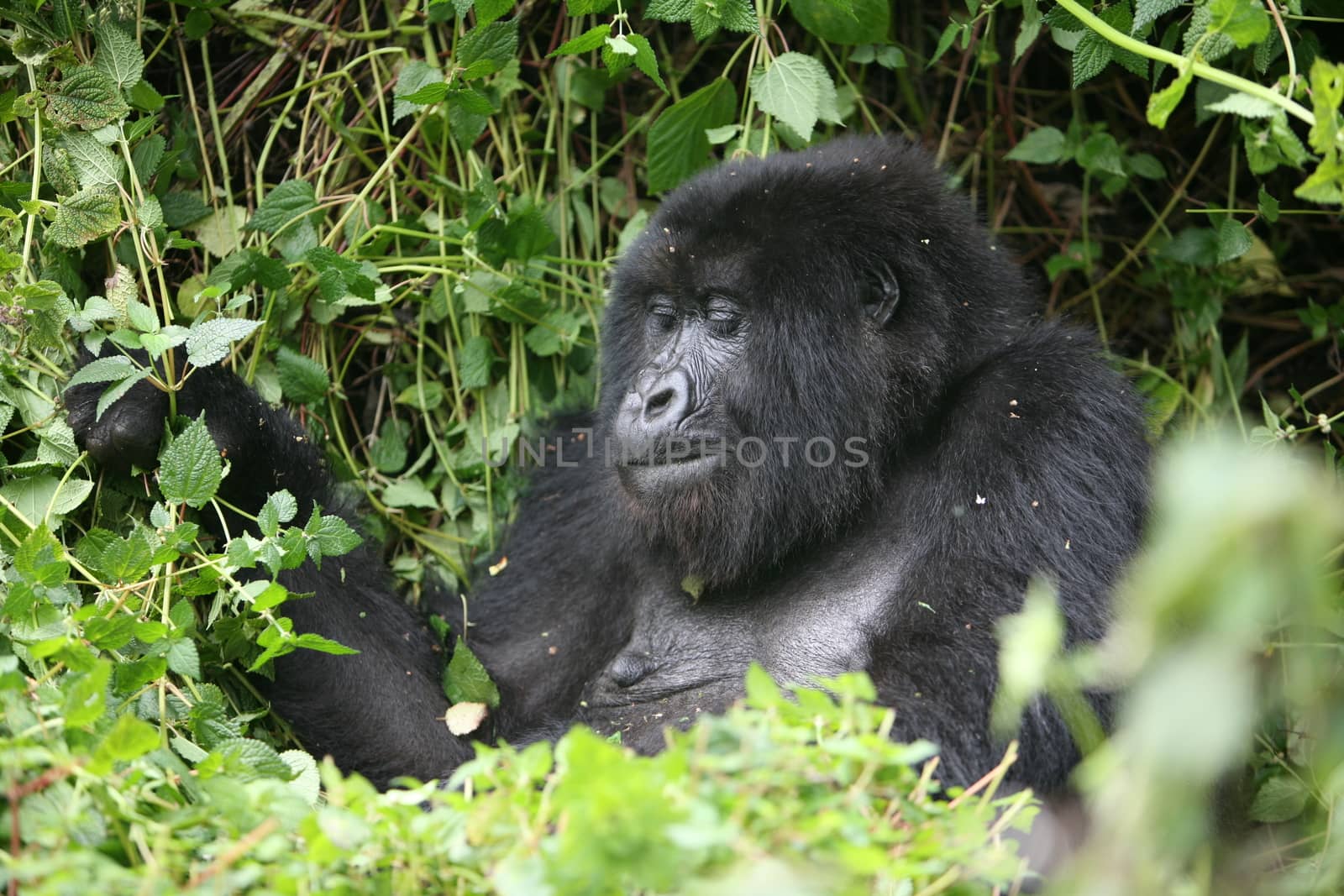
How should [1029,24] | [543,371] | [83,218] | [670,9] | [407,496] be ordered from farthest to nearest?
[543,371] → [407,496] → [1029,24] → [670,9] → [83,218]

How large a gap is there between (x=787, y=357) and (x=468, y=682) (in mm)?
1396

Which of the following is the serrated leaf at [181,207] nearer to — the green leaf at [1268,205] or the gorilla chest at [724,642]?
the gorilla chest at [724,642]

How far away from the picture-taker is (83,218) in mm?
3406

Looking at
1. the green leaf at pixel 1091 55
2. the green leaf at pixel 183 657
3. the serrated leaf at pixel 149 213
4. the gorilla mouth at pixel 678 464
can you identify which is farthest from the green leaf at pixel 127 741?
the green leaf at pixel 1091 55

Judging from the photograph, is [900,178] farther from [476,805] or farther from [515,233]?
[476,805]

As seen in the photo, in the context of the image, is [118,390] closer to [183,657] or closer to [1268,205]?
[183,657]

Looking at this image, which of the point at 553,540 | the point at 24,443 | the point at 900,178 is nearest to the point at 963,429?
the point at 900,178

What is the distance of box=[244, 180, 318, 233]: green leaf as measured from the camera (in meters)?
4.04

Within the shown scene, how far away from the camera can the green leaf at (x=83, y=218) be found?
338 cm

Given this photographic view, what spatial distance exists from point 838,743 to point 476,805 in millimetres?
539

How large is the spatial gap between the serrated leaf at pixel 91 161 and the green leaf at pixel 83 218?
0.10 m

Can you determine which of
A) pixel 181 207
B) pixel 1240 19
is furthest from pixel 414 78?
pixel 1240 19

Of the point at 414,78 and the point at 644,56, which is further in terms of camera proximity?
the point at 414,78

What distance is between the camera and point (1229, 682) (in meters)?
1.19
